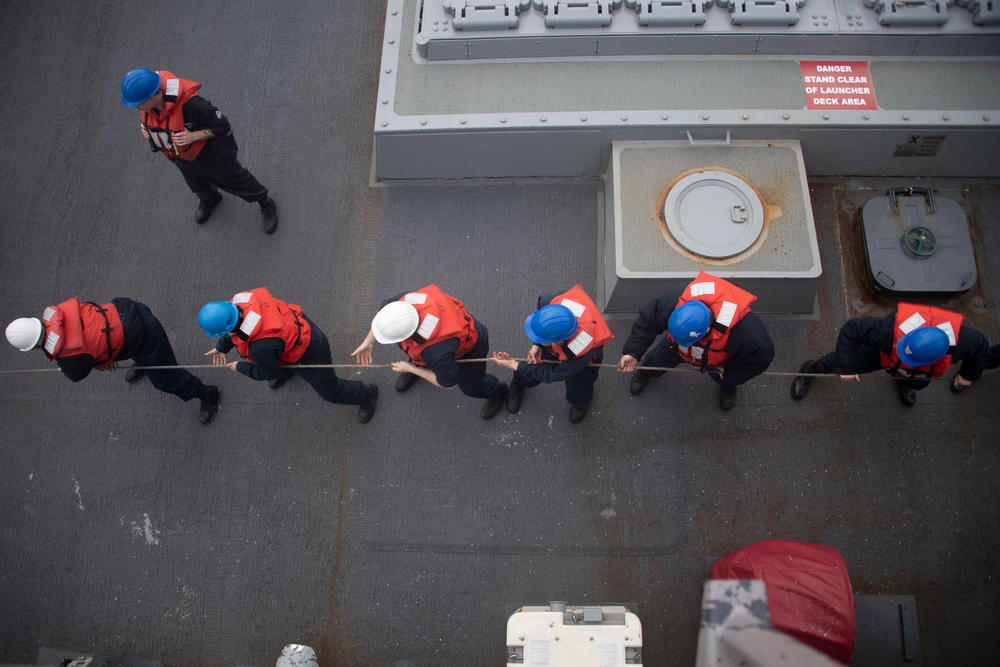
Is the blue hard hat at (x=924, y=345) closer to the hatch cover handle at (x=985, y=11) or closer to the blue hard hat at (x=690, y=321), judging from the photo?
the blue hard hat at (x=690, y=321)

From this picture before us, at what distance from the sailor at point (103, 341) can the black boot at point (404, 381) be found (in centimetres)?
124

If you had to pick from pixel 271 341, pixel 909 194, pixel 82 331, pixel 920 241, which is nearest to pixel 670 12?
pixel 909 194

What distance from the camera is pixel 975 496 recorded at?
4.05m

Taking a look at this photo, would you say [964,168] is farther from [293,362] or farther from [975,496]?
[293,362]

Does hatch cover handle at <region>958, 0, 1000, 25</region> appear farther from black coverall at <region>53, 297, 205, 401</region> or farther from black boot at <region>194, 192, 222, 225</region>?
black coverall at <region>53, 297, 205, 401</region>

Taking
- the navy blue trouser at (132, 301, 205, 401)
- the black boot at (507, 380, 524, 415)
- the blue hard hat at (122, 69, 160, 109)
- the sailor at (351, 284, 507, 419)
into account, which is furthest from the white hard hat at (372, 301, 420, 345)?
the blue hard hat at (122, 69, 160, 109)

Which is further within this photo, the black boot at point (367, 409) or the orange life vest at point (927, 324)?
the black boot at point (367, 409)

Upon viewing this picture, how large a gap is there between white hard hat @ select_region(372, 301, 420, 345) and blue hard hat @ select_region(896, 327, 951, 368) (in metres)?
2.52

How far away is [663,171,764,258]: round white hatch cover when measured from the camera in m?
4.23

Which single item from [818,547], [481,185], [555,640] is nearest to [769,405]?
[818,547]

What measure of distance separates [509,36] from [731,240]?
2006 mm

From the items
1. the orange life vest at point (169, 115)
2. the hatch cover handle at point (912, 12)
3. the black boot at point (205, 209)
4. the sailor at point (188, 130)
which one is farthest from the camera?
the black boot at point (205, 209)

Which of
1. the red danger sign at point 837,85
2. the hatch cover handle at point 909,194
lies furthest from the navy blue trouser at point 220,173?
the hatch cover handle at point 909,194

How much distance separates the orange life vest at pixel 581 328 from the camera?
3504 millimetres
